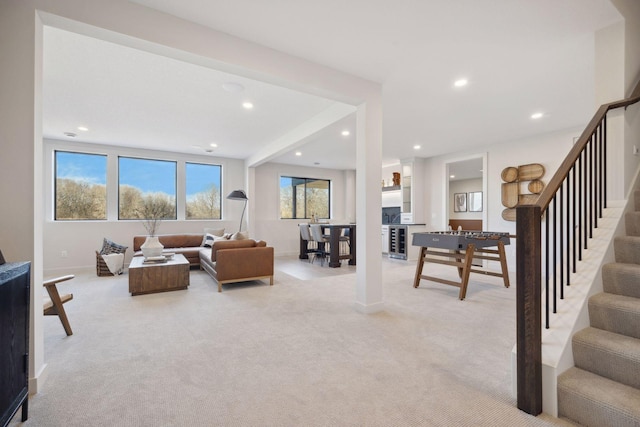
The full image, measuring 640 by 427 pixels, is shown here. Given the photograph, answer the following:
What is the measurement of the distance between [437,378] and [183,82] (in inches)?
146

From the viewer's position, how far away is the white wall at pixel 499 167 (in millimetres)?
5156

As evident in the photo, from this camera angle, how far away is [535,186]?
5.34 meters

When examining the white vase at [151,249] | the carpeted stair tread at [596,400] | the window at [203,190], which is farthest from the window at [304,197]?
the carpeted stair tread at [596,400]

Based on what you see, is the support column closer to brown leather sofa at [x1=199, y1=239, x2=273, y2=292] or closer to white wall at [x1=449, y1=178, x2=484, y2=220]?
brown leather sofa at [x1=199, y1=239, x2=273, y2=292]

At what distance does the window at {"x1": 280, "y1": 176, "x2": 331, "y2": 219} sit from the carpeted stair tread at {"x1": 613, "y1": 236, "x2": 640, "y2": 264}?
6587 mm

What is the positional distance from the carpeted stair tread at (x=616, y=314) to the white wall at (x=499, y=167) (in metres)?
4.30

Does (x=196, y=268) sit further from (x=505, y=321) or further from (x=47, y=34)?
(x=505, y=321)

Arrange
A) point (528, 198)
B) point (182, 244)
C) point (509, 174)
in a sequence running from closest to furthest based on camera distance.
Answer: point (528, 198) < point (509, 174) < point (182, 244)

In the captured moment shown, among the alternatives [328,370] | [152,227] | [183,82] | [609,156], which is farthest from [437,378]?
[152,227]

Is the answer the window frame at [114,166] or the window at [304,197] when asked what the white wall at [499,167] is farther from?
the window frame at [114,166]

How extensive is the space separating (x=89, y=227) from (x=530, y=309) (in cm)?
740

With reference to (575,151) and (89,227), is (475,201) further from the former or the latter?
(89,227)

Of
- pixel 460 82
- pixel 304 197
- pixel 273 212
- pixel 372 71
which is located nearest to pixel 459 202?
pixel 304 197

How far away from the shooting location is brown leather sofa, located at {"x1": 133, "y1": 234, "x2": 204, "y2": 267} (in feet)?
19.0
